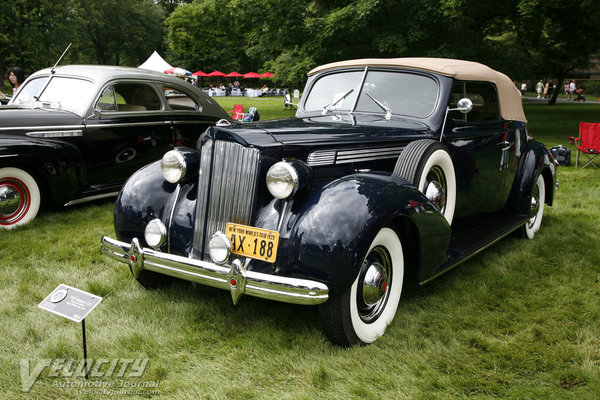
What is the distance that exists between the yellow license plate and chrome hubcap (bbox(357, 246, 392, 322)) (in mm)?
567

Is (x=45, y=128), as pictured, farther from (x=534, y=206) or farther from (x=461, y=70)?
(x=534, y=206)

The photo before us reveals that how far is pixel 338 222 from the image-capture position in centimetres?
260

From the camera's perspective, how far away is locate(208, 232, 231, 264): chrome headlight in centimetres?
271

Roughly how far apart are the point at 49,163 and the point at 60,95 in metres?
1.15

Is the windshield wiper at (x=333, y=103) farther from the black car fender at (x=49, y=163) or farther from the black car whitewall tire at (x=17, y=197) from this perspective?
the black car whitewall tire at (x=17, y=197)

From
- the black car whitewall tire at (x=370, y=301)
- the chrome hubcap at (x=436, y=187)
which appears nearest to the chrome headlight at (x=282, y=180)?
the black car whitewall tire at (x=370, y=301)

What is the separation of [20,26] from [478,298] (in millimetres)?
34209

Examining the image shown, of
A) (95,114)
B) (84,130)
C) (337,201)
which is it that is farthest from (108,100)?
(337,201)

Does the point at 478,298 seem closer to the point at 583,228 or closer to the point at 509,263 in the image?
the point at 509,263

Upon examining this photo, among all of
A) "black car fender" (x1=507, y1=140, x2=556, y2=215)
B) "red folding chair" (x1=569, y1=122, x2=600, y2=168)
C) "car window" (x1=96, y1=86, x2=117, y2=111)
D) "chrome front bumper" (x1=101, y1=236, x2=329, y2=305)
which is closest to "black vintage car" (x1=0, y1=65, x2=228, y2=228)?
"car window" (x1=96, y1=86, x2=117, y2=111)

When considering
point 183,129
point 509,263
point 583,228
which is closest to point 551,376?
point 509,263

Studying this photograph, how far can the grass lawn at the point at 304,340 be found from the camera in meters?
2.51

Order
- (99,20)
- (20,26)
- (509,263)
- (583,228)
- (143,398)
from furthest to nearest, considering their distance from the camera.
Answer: (99,20)
(20,26)
(583,228)
(509,263)
(143,398)

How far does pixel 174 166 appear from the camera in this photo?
3172mm
